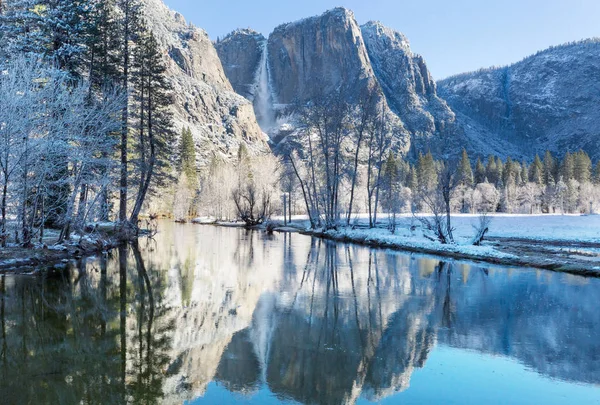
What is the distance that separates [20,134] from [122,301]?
9.80 m

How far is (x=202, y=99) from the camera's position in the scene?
15988 centimetres

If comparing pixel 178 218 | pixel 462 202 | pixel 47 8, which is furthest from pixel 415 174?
pixel 47 8

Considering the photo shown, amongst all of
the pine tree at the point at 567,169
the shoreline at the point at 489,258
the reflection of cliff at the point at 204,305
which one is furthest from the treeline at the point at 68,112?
the pine tree at the point at 567,169

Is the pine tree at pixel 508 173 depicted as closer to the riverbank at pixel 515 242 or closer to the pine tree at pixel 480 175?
the pine tree at pixel 480 175

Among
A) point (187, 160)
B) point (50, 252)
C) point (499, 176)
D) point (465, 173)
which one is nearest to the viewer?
point (50, 252)

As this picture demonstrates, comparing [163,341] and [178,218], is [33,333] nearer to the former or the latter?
[163,341]

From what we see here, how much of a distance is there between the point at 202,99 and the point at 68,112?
490 feet

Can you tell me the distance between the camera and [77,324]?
26.3 feet

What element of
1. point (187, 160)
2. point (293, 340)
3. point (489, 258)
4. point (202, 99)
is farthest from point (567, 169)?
point (202, 99)

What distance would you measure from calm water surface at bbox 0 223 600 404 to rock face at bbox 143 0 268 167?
385 feet

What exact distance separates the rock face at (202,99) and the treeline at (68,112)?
317 ft

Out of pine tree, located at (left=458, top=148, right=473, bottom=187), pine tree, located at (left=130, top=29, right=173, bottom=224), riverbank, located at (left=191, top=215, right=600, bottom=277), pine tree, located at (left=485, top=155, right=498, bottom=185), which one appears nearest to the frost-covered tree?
pine tree, located at (left=130, top=29, right=173, bottom=224)

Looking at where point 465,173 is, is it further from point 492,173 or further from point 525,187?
point 525,187

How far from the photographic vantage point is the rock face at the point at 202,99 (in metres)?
144
